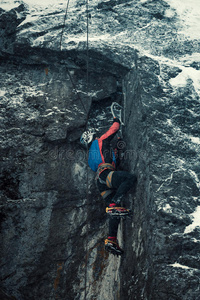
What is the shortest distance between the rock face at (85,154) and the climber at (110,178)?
17 cm

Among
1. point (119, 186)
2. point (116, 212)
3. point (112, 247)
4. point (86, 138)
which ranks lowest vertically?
point (112, 247)

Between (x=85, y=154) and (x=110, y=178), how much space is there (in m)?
0.83

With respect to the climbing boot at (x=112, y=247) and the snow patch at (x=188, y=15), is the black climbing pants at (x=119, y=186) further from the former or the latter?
the snow patch at (x=188, y=15)

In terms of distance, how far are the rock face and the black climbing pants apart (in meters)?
0.13

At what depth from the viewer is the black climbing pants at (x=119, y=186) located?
3.41 metres

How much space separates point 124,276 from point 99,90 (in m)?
2.83

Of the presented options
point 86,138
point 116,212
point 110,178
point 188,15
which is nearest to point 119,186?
point 110,178

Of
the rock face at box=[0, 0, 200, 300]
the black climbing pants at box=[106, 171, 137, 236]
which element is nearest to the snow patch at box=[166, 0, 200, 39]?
the rock face at box=[0, 0, 200, 300]

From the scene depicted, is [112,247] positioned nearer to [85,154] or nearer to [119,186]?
[119,186]

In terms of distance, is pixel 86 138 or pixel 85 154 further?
pixel 85 154

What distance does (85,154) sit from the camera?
168 inches

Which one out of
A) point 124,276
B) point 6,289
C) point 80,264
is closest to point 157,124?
point 124,276

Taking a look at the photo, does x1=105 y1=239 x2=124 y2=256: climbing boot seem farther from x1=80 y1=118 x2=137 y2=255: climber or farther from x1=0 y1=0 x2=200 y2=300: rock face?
x1=0 y1=0 x2=200 y2=300: rock face

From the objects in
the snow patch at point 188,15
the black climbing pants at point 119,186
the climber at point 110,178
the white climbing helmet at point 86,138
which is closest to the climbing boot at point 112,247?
the climber at point 110,178
